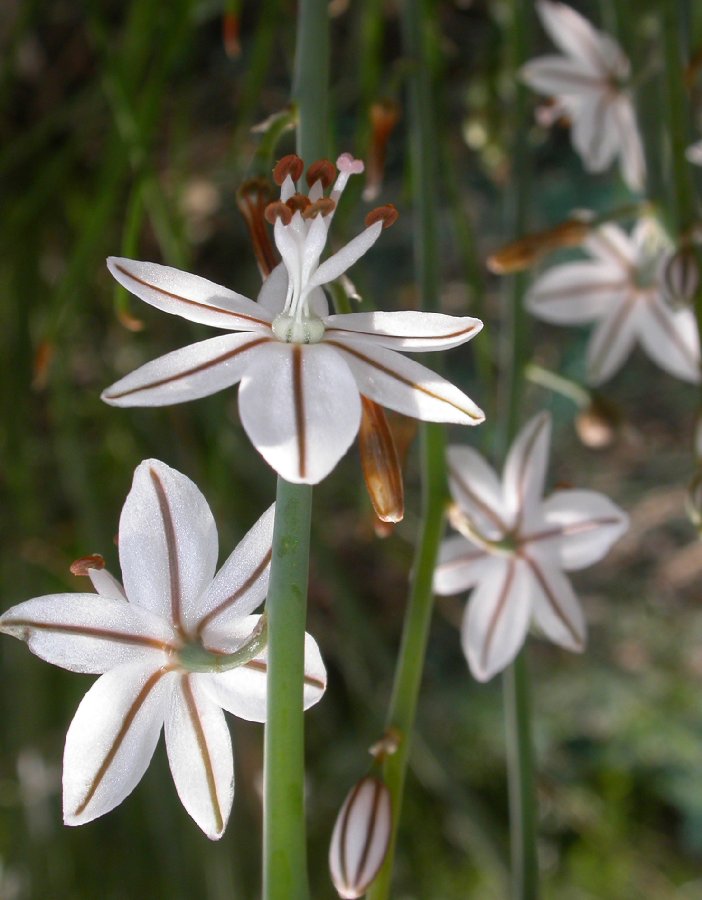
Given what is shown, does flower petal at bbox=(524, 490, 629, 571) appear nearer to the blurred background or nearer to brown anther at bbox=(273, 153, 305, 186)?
the blurred background

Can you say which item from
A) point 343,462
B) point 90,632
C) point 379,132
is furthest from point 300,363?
point 343,462

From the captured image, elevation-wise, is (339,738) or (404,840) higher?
(339,738)

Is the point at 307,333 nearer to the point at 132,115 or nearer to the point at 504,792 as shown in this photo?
the point at 132,115

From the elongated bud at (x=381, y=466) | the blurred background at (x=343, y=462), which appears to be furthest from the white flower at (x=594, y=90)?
the elongated bud at (x=381, y=466)

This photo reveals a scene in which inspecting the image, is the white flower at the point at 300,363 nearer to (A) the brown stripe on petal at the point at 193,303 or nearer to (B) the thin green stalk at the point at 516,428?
(A) the brown stripe on petal at the point at 193,303

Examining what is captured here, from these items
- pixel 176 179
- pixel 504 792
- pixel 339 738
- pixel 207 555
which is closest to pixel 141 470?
pixel 207 555

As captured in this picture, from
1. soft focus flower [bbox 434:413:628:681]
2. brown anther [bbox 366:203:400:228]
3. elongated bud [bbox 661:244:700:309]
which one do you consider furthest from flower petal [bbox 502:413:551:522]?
brown anther [bbox 366:203:400:228]
